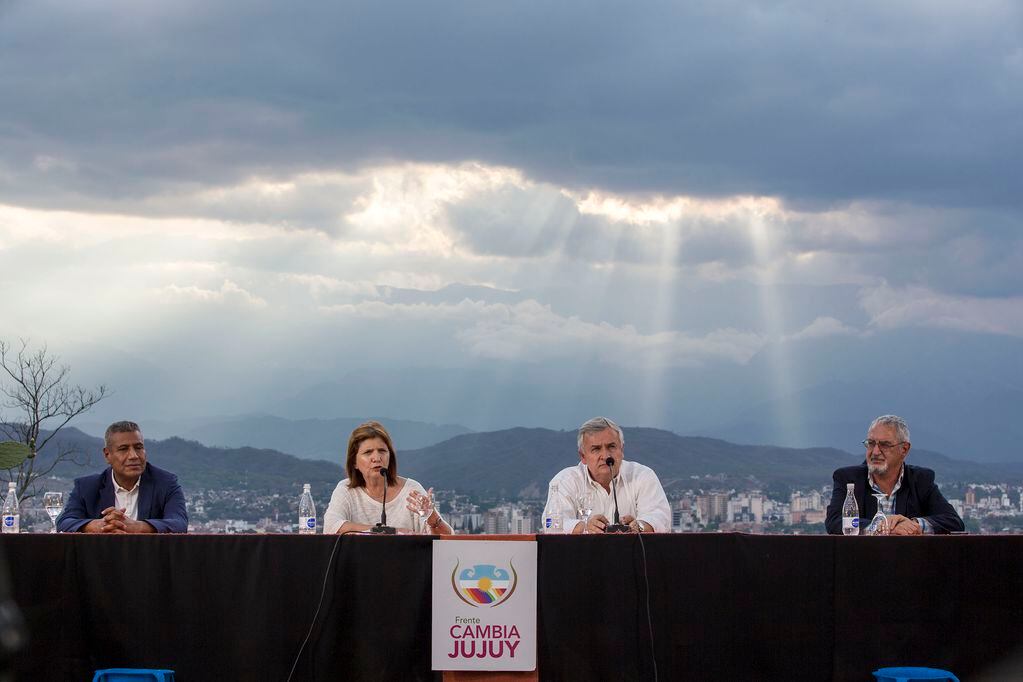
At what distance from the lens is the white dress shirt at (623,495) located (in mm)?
6316

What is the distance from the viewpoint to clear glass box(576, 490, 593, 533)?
20.1 ft

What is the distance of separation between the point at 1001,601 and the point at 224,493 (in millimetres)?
10826

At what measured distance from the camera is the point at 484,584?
5289 mm

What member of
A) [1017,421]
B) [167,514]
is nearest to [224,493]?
[167,514]

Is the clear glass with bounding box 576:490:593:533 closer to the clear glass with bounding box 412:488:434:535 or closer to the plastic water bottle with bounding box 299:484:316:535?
the clear glass with bounding box 412:488:434:535

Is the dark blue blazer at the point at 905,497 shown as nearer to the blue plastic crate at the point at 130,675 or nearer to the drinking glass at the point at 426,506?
the drinking glass at the point at 426,506

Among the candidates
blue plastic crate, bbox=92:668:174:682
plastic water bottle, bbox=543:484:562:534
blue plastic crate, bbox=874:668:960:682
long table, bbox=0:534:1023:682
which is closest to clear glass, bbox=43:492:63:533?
long table, bbox=0:534:1023:682

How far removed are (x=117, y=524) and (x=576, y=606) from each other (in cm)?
236

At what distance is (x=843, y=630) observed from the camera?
5355 mm

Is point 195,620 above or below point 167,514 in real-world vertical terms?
below

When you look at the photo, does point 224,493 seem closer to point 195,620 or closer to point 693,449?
point 195,620

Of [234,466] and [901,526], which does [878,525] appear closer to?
[901,526]

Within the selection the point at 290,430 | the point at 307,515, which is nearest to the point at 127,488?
the point at 307,515

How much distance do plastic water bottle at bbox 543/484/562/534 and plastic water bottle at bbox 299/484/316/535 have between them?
1.24 m
